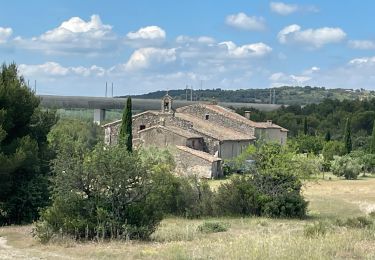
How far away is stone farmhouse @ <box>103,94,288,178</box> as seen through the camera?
54.2 meters

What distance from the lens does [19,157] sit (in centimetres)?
2200

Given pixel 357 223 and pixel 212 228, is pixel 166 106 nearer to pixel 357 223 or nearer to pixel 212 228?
pixel 212 228

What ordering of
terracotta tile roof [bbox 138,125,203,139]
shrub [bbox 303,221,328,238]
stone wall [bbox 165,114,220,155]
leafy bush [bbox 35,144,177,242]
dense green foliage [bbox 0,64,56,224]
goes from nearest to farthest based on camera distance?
1. shrub [bbox 303,221,328,238]
2. leafy bush [bbox 35,144,177,242]
3. dense green foliage [bbox 0,64,56,224]
4. terracotta tile roof [bbox 138,125,203,139]
5. stone wall [bbox 165,114,220,155]

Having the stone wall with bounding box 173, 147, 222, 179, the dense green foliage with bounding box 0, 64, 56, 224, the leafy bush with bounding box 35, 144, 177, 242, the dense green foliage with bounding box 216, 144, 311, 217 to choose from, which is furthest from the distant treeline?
the leafy bush with bounding box 35, 144, 177, 242

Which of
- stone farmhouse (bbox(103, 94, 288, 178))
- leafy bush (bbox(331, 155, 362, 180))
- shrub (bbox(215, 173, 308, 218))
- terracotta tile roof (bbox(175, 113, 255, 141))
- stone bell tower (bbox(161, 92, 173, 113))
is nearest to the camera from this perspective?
shrub (bbox(215, 173, 308, 218))

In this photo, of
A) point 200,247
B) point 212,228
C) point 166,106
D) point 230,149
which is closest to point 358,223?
point 212,228

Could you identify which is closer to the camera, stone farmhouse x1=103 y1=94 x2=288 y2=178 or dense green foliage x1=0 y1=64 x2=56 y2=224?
dense green foliage x1=0 y1=64 x2=56 y2=224

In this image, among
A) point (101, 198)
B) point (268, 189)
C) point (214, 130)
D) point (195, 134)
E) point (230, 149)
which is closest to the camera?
point (101, 198)

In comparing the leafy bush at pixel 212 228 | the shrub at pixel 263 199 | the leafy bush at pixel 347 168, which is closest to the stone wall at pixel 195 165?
the leafy bush at pixel 347 168

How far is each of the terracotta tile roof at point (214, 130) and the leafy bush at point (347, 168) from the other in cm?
1043

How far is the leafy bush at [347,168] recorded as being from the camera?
61188 millimetres

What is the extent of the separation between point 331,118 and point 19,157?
95.8m

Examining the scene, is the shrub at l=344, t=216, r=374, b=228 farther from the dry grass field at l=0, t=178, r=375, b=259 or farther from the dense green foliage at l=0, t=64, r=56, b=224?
the dense green foliage at l=0, t=64, r=56, b=224

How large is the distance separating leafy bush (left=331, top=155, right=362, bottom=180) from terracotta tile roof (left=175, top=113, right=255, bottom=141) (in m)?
10.4
